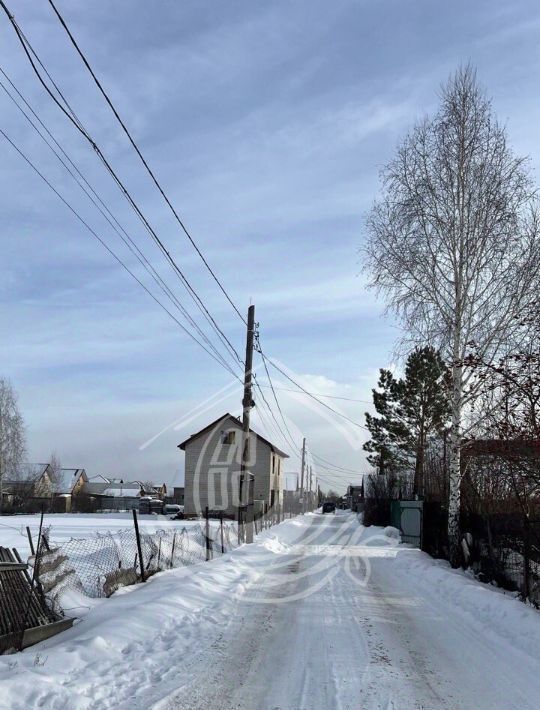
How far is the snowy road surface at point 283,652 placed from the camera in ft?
18.0

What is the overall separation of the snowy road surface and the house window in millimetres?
40080

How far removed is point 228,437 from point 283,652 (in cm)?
4608

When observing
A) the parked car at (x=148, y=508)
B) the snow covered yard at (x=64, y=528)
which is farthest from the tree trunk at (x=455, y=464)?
the parked car at (x=148, y=508)

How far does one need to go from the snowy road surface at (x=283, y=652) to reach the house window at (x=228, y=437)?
131ft

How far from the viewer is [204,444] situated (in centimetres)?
5362

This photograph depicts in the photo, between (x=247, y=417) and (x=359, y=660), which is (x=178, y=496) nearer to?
(x=247, y=417)

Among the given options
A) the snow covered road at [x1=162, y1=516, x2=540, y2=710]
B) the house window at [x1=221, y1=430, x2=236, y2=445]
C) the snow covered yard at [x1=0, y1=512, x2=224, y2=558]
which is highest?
the house window at [x1=221, y1=430, x2=236, y2=445]

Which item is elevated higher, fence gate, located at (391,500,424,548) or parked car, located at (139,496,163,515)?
fence gate, located at (391,500,424,548)

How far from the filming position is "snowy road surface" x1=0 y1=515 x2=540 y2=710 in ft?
18.0

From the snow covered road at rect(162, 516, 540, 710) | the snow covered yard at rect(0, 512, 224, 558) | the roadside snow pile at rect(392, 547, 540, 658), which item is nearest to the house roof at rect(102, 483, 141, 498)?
the snow covered yard at rect(0, 512, 224, 558)

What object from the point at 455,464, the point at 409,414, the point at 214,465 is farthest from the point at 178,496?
the point at 455,464

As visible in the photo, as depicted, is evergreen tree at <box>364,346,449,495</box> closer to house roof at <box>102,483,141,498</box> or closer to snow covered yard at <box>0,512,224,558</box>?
snow covered yard at <box>0,512,224,558</box>

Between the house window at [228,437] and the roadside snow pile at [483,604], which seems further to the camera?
the house window at [228,437]

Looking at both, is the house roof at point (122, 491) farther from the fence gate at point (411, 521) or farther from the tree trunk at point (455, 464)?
the tree trunk at point (455, 464)
